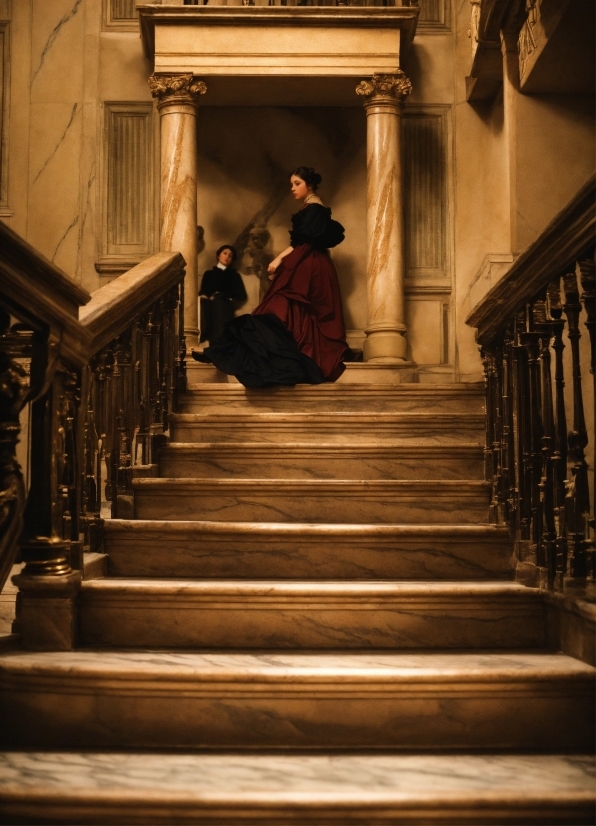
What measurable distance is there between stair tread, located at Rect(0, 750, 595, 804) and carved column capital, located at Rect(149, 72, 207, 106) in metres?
5.47

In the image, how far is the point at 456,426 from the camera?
4473mm

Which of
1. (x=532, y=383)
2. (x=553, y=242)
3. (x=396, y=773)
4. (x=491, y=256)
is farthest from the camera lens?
(x=491, y=256)

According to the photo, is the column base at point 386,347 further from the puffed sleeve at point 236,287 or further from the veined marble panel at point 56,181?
the veined marble panel at point 56,181

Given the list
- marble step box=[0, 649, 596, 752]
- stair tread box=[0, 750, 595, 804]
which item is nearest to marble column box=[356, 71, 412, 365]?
marble step box=[0, 649, 596, 752]

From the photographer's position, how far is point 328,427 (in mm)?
4414

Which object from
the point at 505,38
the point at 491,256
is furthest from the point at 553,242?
the point at 505,38

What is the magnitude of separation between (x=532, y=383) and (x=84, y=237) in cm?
523

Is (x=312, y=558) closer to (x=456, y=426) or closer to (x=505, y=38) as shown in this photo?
(x=456, y=426)

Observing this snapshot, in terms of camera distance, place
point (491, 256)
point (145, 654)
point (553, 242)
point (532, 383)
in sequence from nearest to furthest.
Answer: point (145, 654) → point (553, 242) → point (532, 383) → point (491, 256)

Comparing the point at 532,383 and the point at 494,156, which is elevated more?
the point at 494,156

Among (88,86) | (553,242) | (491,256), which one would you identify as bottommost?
(553,242)

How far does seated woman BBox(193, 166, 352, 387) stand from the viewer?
17.2 ft

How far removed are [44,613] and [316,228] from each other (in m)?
4.22

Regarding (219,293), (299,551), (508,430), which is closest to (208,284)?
(219,293)
